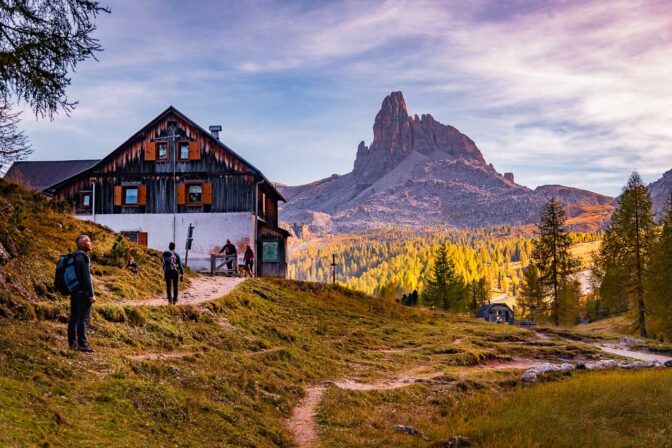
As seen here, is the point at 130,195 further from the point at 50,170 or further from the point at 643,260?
the point at 643,260

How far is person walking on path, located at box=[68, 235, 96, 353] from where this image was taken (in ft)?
41.1

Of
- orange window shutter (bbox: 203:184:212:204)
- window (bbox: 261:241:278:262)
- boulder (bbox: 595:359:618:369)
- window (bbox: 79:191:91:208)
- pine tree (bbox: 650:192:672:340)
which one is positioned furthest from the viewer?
pine tree (bbox: 650:192:672:340)

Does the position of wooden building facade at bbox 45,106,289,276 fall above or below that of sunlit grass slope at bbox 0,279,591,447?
above

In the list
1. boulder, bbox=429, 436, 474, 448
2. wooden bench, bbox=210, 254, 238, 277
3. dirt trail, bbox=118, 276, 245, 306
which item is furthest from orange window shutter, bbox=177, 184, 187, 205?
boulder, bbox=429, 436, 474, 448

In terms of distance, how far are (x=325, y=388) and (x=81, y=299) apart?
8.45m

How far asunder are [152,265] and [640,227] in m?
40.3

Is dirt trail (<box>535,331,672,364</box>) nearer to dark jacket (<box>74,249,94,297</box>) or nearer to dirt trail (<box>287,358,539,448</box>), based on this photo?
dirt trail (<box>287,358,539,448</box>)

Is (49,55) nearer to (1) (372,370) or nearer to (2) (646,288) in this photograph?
(1) (372,370)

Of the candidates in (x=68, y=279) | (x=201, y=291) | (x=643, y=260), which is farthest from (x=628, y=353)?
(x=68, y=279)

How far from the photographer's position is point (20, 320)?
45.0 ft

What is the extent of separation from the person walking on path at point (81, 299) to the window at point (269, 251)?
98.7ft

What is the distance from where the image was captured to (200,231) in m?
40.8

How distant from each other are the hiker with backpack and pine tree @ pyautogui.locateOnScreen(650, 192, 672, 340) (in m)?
43.6

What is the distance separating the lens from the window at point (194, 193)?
41.3m
